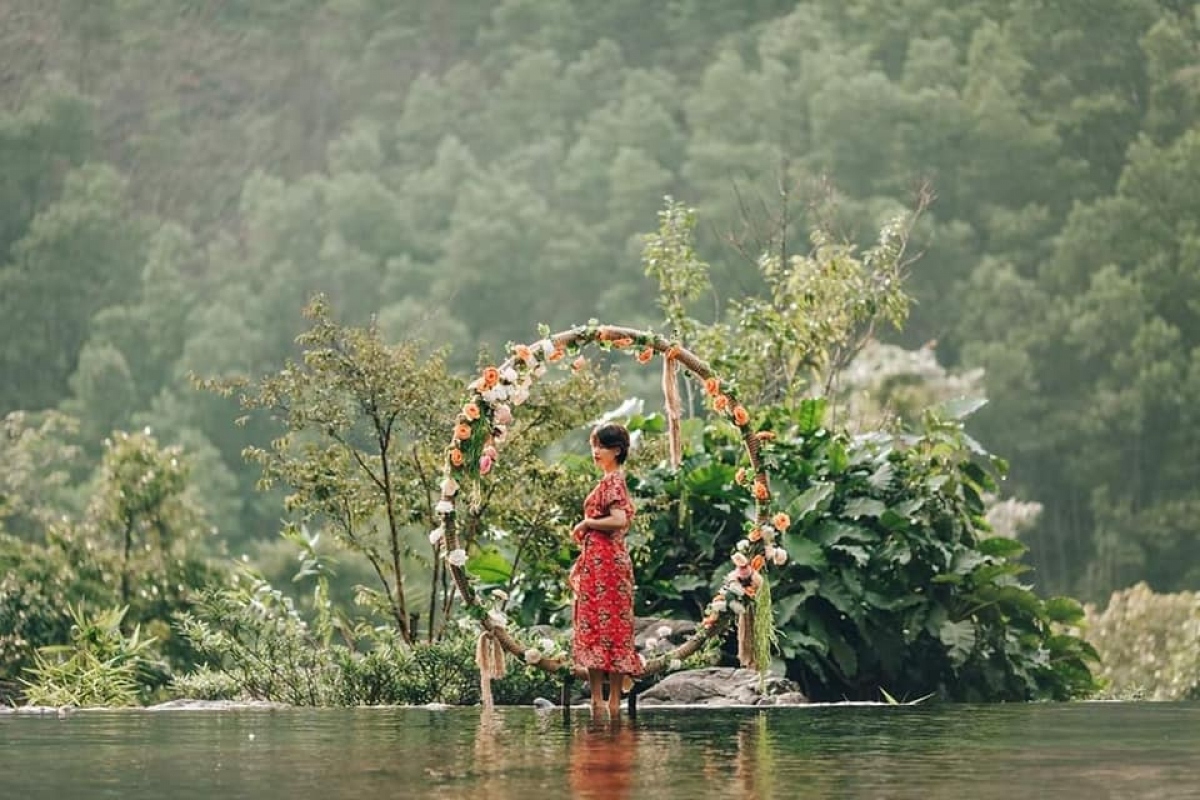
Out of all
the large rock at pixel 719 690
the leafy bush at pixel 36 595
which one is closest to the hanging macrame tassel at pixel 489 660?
the large rock at pixel 719 690

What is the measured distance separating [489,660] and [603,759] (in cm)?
358

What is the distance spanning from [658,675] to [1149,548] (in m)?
42.6

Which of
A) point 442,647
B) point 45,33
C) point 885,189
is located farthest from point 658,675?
point 45,33

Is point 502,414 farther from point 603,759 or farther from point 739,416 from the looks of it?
point 603,759

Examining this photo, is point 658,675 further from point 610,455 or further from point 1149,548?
point 1149,548

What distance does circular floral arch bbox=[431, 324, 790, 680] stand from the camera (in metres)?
12.2

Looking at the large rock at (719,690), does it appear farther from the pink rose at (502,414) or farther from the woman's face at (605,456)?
the woman's face at (605,456)

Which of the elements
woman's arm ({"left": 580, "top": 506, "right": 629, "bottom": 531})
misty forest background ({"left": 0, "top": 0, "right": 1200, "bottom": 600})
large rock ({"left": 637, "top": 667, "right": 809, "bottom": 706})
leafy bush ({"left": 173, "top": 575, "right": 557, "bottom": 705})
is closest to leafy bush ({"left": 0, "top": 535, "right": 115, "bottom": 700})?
leafy bush ({"left": 173, "top": 575, "right": 557, "bottom": 705})

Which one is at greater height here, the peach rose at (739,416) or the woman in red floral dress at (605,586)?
the peach rose at (739,416)

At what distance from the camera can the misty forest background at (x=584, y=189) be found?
58.2 metres

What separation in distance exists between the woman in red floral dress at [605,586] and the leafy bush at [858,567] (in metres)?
3.09

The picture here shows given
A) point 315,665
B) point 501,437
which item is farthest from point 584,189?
point 501,437

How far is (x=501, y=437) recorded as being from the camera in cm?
1257

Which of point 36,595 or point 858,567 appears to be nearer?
point 858,567
